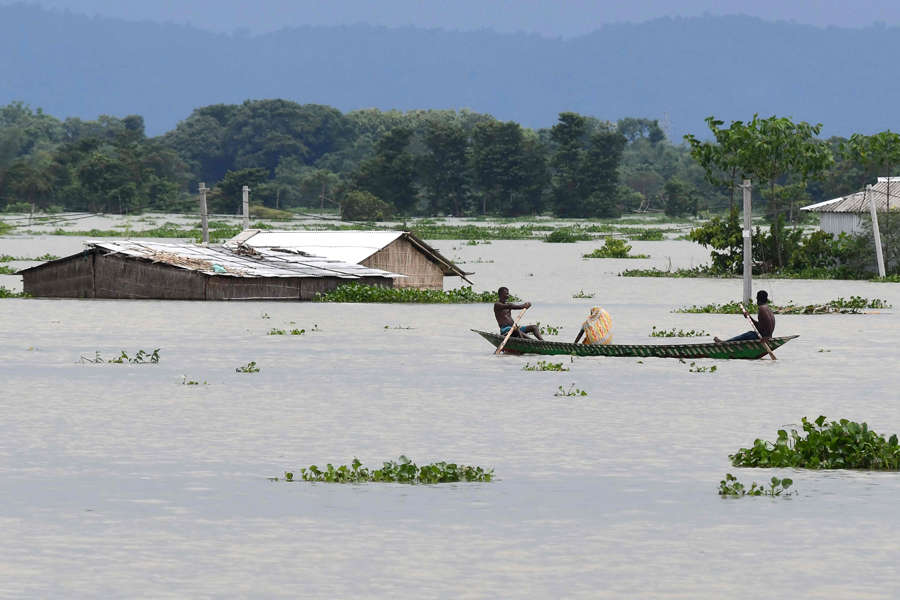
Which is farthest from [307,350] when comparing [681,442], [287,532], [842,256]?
[842,256]

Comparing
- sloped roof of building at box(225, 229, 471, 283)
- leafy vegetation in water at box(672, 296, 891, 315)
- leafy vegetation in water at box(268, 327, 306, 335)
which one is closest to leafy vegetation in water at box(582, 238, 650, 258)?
sloped roof of building at box(225, 229, 471, 283)

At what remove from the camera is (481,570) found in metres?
8.63

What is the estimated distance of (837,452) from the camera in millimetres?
Answer: 12102

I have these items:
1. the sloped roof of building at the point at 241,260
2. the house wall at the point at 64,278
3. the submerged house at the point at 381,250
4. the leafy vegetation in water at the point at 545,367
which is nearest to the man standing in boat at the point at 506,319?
the leafy vegetation in water at the point at 545,367

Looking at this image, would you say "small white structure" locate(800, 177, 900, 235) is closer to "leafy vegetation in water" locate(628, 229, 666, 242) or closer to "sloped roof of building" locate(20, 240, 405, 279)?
"sloped roof of building" locate(20, 240, 405, 279)

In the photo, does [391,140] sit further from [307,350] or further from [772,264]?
[307,350]

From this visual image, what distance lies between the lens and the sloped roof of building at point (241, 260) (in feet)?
111

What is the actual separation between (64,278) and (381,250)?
7471mm

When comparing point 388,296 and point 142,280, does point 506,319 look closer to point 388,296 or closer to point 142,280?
point 388,296

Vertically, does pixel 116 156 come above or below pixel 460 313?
above

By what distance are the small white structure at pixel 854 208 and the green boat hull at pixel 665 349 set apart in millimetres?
22123

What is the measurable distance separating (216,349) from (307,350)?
A: 144 centimetres

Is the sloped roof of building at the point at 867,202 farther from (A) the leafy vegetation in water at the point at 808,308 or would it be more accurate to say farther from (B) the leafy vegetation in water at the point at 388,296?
(B) the leafy vegetation in water at the point at 388,296

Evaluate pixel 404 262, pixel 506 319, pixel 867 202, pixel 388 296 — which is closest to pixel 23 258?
pixel 404 262
